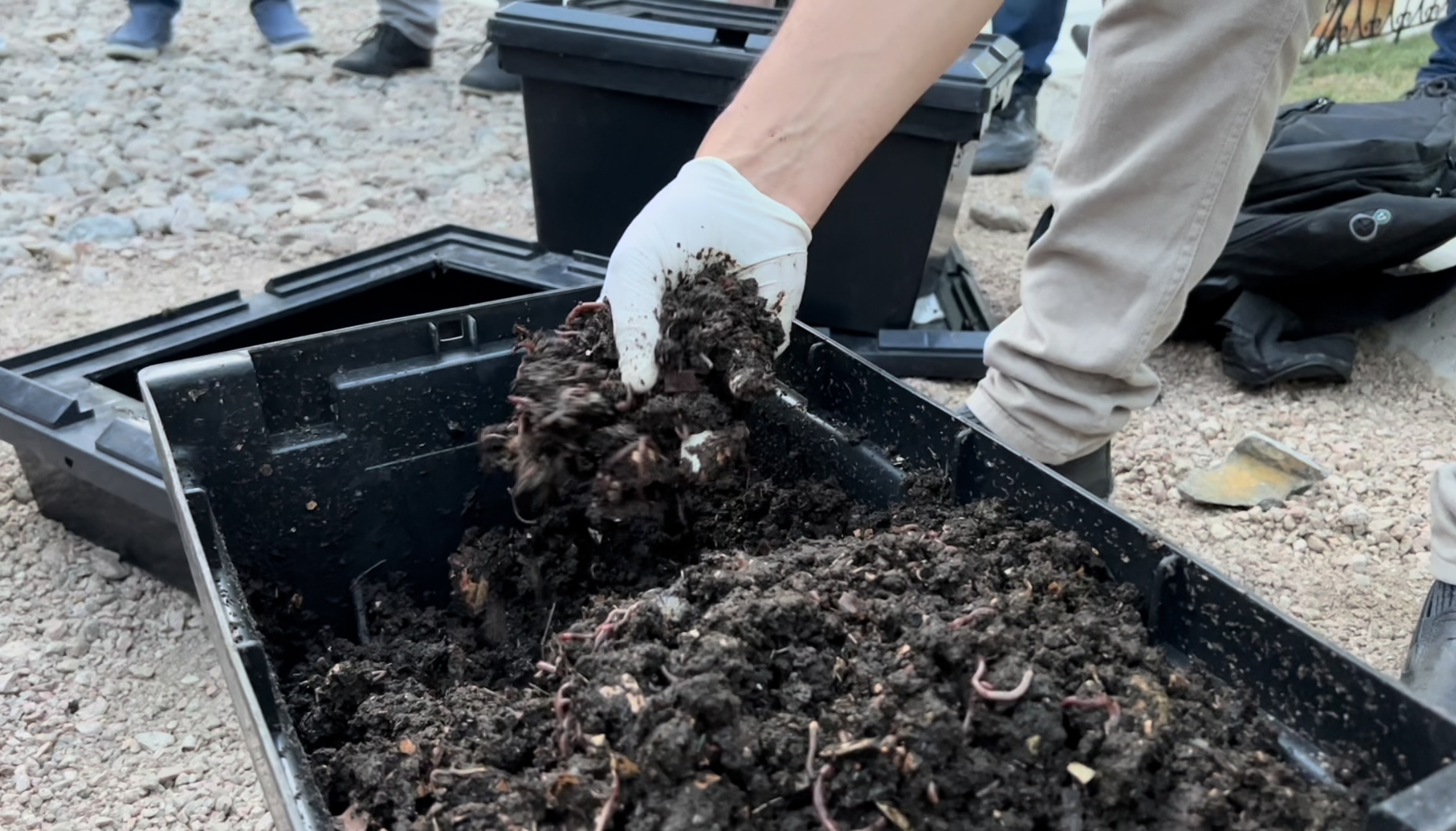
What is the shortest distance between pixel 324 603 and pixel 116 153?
7.66 feet

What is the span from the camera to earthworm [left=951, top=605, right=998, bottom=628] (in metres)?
0.80

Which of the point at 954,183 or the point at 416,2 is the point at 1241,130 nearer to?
the point at 954,183

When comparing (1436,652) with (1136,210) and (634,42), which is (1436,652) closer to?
(1136,210)

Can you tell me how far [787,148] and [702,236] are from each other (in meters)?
0.13

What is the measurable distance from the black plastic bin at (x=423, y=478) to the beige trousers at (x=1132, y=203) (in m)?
0.31

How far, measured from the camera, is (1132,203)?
1230 millimetres

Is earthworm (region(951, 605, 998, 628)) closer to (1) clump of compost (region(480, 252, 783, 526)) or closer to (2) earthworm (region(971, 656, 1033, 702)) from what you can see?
(2) earthworm (region(971, 656, 1033, 702))

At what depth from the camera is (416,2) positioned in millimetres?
3607

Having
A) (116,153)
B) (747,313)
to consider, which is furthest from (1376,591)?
(116,153)

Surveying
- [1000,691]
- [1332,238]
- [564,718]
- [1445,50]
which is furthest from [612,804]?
[1445,50]

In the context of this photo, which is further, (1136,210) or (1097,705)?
(1136,210)

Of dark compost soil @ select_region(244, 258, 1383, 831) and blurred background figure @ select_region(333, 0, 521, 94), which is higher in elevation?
blurred background figure @ select_region(333, 0, 521, 94)

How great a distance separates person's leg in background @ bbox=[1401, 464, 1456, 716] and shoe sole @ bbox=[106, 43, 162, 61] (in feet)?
12.8

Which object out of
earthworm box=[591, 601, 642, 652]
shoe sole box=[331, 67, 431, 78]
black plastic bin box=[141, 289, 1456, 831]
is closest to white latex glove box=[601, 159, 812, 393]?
black plastic bin box=[141, 289, 1456, 831]
